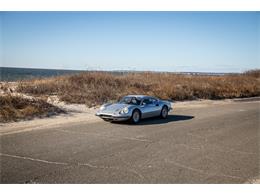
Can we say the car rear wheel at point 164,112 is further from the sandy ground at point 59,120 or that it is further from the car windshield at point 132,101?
the sandy ground at point 59,120

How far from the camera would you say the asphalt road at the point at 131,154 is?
5902 millimetres

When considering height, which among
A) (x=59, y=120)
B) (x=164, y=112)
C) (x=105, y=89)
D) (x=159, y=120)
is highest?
(x=105, y=89)

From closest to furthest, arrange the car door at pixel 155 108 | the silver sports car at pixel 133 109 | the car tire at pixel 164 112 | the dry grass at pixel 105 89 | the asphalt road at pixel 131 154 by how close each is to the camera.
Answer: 1. the asphalt road at pixel 131 154
2. the silver sports car at pixel 133 109
3. the car door at pixel 155 108
4. the car tire at pixel 164 112
5. the dry grass at pixel 105 89

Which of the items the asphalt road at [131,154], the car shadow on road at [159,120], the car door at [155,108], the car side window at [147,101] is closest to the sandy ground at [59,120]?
the asphalt road at [131,154]

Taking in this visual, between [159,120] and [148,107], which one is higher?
[148,107]

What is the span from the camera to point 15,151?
759 cm

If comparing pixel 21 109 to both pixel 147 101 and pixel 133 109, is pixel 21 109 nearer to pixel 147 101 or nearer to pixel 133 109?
pixel 133 109

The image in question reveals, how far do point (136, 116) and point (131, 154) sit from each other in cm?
477

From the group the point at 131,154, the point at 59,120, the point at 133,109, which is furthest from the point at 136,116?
the point at 131,154

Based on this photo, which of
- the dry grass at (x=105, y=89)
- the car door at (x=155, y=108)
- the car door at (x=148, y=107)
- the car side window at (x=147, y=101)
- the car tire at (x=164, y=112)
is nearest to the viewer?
the car door at (x=148, y=107)

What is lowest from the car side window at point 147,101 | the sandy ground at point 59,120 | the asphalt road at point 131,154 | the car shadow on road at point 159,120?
the asphalt road at point 131,154

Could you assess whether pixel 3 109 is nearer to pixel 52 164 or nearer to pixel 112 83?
pixel 52 164

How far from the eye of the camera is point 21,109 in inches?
549

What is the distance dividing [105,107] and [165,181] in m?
7.05
